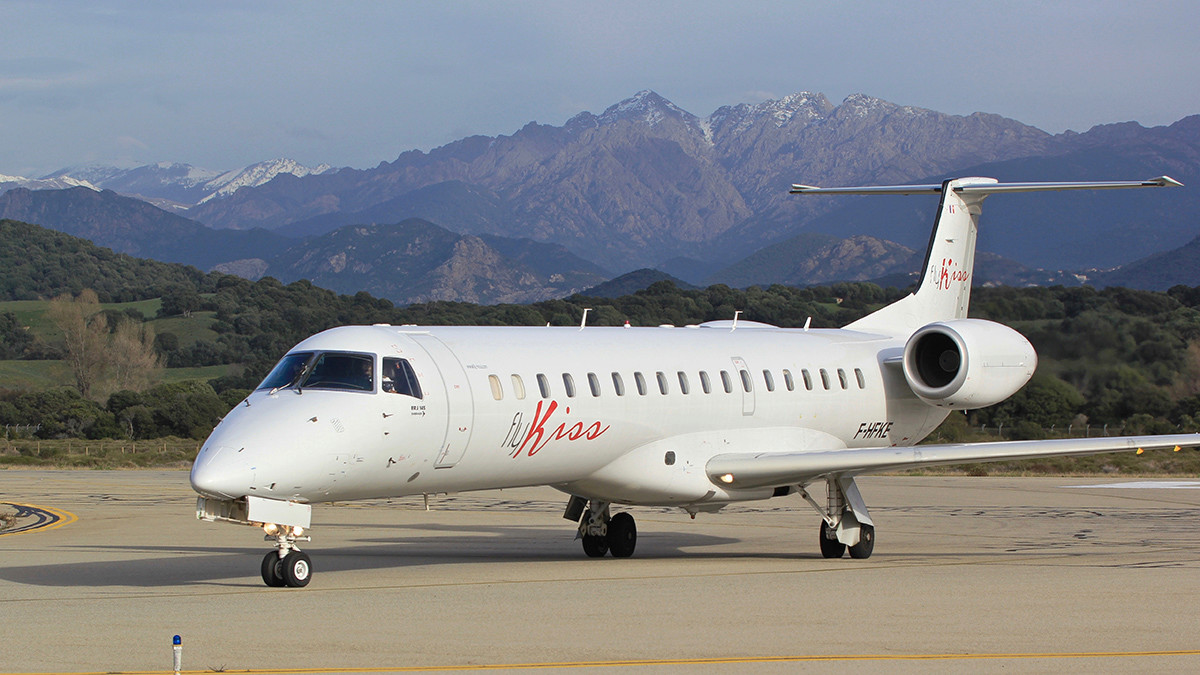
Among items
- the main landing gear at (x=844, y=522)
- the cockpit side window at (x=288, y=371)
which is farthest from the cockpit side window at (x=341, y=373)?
the main landing gear at (x=844, y=522)

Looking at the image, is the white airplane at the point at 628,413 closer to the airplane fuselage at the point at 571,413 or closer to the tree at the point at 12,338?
the airplane fuselage at the point at 571,413

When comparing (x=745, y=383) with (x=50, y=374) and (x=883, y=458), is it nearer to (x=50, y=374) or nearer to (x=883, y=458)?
(x=883, y=458)

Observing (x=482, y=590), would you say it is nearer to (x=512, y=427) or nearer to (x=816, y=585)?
(x=512, y=427)

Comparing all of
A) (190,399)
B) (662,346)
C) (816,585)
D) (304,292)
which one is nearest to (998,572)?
(816,585)

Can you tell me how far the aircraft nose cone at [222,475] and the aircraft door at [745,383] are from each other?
8.01 meters

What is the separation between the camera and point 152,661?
10781mm

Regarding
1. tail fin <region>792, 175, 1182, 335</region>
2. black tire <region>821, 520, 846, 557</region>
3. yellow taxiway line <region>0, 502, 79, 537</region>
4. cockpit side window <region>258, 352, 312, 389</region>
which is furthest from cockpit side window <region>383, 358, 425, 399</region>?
yellow taxiway line <region>0, 502, 79, 537</region>

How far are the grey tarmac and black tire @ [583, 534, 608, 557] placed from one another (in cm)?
18

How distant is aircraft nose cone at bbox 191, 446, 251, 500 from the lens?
13930mm

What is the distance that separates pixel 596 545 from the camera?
20188mm

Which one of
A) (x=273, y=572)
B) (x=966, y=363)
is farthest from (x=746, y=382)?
(x=273, y=572)

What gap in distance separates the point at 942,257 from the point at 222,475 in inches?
572

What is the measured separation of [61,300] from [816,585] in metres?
117

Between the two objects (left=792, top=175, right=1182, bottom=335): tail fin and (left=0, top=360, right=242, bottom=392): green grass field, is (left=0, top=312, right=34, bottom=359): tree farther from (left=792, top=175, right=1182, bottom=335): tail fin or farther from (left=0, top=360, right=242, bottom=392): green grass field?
(left=792, top=175, right=1182, bottom=335): tail fin
